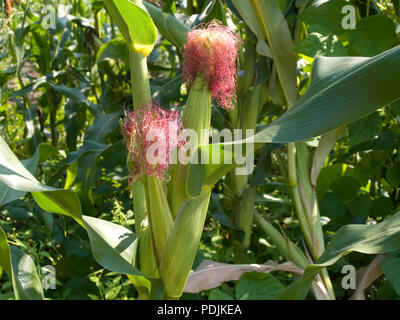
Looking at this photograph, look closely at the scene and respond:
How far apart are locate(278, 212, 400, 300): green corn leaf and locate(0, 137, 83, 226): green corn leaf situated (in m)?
0.41

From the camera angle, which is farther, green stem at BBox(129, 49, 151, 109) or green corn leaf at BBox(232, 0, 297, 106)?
green corn leaf at BBox(232, 0, 297, 106)

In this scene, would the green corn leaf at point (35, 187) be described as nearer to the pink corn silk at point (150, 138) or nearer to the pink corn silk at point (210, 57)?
the pink corn silk at point (150, 138)

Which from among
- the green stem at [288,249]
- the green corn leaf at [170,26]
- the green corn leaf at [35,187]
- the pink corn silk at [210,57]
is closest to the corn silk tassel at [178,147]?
the pink corn silk at [210,57]

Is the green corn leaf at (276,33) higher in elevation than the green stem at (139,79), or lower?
higher

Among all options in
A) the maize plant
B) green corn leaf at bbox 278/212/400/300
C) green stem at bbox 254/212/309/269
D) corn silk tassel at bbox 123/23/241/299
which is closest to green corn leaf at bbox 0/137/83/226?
the maize plant

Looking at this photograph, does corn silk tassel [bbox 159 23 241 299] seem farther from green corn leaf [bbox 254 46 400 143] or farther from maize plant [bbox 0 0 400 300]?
green corn leaf [bbox 254 46 400 143]

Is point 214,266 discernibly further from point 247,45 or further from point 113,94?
point 113,94

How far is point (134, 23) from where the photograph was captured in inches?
28.5

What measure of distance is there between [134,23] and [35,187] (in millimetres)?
301

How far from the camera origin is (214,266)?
1042mm

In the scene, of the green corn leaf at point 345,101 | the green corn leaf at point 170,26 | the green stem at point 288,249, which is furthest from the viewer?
the green stem at point 288,249

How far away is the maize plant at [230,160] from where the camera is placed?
0.70 metres

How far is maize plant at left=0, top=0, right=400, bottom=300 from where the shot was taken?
70 centimetres
